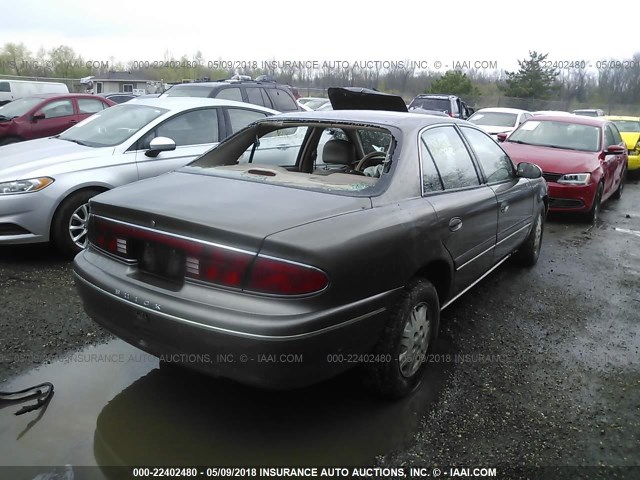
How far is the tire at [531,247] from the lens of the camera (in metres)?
5.34

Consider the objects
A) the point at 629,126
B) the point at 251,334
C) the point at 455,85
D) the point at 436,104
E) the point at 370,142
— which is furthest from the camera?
the point at 455,85

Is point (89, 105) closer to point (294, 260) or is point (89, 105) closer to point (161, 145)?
point (161, 145)

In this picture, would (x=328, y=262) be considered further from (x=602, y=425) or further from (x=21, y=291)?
(x=21, y=291)

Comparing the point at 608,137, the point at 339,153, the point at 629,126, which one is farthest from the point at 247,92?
the point at 629,126

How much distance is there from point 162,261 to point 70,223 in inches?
112

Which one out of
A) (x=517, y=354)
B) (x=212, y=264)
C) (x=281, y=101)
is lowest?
(x=517, y=354)

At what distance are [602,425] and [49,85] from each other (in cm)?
2377

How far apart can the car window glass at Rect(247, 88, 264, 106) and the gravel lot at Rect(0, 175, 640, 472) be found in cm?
533

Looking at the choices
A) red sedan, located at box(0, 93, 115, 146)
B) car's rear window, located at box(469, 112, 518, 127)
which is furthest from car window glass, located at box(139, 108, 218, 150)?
car's rear window, located at box(469, 112, 518, 127)

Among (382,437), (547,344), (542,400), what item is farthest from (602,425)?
(382,437)

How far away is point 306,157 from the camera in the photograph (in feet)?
14.1

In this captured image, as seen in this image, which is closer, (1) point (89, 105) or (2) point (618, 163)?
(2) point (618, 163)

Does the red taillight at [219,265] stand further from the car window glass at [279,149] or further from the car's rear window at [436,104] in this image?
the car's rear window at [436,104]

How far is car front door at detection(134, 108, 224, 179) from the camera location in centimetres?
545
